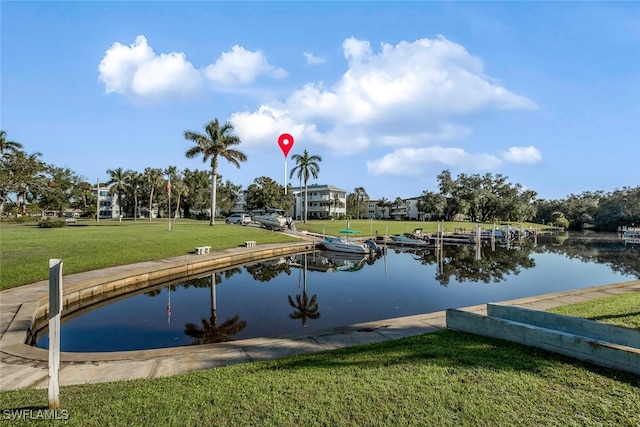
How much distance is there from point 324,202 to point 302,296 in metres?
70.6

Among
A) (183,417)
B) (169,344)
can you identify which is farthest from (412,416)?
(169,344)

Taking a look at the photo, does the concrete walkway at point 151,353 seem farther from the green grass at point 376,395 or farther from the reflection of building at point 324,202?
the reflection of building at point 324,202

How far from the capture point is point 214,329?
9.80m

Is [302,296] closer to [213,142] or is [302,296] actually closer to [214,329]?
[214,329]

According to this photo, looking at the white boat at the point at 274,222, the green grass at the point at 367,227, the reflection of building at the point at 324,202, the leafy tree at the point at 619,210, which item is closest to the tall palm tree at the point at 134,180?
the reflection of building at the point at 324,202

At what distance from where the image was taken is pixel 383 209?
11631 cm

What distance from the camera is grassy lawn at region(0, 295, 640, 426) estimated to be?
3551 millimetres

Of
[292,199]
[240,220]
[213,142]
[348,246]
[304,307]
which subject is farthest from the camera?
[292,199]

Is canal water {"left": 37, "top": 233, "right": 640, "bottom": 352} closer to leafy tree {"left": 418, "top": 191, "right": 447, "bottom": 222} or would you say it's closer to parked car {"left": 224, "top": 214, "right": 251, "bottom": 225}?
parked car {"left": 224, "top": 214, "right": 251, "bottom": 225}

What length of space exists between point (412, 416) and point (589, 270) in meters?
25.9

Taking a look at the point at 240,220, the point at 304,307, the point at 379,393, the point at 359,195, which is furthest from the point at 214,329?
the point at 359,195

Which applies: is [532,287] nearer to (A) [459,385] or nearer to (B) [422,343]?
(B) [422,343]

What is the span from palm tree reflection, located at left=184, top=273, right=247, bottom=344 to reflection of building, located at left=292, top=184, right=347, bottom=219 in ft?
230

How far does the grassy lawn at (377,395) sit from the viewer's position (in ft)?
11.6
